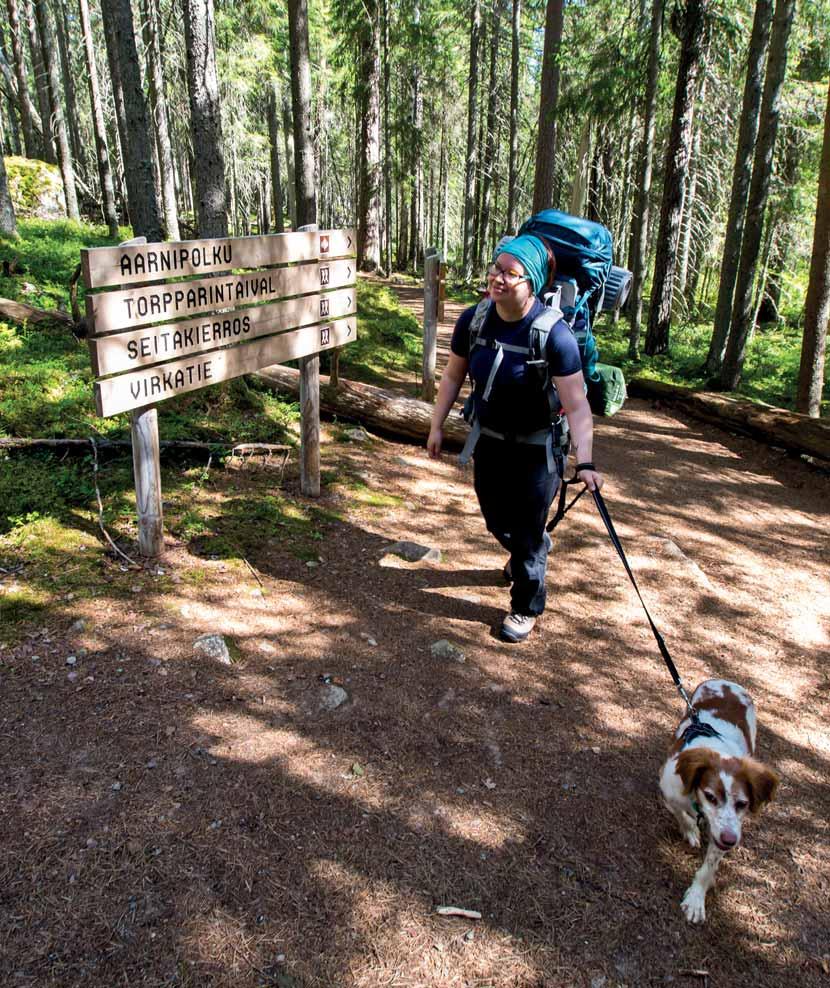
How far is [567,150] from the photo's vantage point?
86.0 feet

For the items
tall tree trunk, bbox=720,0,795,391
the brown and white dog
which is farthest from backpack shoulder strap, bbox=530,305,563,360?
tall tree trunk, bbox=720,0,795,391

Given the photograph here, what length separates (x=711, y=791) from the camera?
2596 mm

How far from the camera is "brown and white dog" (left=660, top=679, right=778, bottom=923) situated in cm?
256

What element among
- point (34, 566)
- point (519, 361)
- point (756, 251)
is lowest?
point (34, 566)

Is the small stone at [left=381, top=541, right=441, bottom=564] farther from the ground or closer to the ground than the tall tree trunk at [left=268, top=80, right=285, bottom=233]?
closer to the ground

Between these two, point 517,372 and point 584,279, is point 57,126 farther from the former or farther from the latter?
point 517,372

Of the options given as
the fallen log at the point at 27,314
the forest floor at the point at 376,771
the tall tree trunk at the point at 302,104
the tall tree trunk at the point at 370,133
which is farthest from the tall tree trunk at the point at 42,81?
the forest floor at the point at 376,771

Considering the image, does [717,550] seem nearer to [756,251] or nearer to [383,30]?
[756,251]

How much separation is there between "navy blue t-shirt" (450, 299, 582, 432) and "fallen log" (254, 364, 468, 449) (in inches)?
144

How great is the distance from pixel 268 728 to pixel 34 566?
6.47 ft

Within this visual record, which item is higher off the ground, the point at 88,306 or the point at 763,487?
the point at 88,306

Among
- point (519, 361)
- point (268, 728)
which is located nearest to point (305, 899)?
point (268, 728)

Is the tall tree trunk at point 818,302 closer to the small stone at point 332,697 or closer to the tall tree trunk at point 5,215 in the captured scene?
the small stone at point 332,697

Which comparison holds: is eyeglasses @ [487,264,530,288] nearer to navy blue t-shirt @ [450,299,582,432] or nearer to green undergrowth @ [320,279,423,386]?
navy blue t-shirt @ [450,299,582,432]
